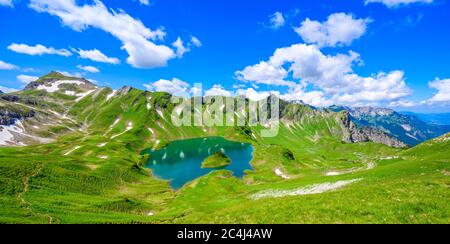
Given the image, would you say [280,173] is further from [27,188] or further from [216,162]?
[27,188]

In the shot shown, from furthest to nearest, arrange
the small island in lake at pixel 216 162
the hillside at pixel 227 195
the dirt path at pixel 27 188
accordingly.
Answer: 1. the small island in lake at pixel 216 162
2. the dirt path at pixel 27 188
3. the hillside at pixel 227 195

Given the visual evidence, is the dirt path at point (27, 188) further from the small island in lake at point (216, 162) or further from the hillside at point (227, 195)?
the small island in lake at point (216, 162)

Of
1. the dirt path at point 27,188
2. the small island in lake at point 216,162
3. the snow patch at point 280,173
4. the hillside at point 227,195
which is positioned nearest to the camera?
the hillside at point 227,195

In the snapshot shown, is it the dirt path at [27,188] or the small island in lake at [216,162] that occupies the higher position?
the small island in lake at [216,162]

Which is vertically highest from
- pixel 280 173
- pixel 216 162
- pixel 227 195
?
pixel 216 162

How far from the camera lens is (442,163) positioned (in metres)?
64.2

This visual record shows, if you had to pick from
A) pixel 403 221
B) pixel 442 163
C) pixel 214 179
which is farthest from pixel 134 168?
pixel 403 221

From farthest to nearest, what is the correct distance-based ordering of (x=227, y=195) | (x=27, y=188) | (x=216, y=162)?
(x=216, y=162) < (x=227, y=195) < (x=27, y=188)

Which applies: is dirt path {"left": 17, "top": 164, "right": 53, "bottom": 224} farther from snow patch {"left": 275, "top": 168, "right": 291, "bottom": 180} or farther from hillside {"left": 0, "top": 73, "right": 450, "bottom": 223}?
snow patch {"left": 275, "top": 168, "right": 291, "bottom": 180}

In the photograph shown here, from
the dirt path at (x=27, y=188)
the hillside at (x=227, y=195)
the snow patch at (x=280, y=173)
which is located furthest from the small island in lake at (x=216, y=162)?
the dirt path at (x=27, y=188)

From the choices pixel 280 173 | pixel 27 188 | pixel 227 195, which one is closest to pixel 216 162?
pixel 280 173
